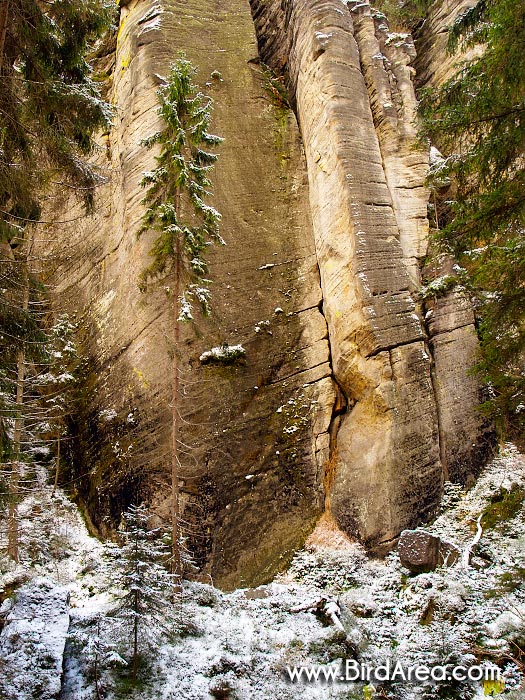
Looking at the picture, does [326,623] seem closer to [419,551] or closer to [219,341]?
[419,551]

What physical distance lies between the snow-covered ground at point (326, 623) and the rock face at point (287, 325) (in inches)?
35.4

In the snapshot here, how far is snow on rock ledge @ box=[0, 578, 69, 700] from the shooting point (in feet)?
18.1

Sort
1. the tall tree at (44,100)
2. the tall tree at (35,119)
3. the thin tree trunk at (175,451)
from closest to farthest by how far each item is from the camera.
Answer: the tall tree at (35,119) < the tall tree at (44,100) < the thin tree trunk at (175,451)

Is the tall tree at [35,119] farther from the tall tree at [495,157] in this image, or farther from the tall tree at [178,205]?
the tall tree at [495,157]

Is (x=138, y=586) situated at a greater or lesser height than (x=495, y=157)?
lesser

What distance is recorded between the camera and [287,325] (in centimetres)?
1331

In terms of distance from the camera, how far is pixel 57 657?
19.8ft

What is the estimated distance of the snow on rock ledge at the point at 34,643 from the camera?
5516mm

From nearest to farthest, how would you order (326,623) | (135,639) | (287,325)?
1. (135,639)
2. (326,623)
3. (287,325)

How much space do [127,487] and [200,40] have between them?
16.2 m

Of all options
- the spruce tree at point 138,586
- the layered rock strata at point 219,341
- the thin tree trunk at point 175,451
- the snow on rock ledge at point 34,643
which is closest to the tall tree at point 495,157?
the layered rock strata at point 219,341

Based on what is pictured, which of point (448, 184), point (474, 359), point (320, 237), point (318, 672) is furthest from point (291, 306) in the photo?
point (318, 672)

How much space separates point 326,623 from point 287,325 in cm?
756

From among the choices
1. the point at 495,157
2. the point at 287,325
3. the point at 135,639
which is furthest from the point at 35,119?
the point at 135,639
